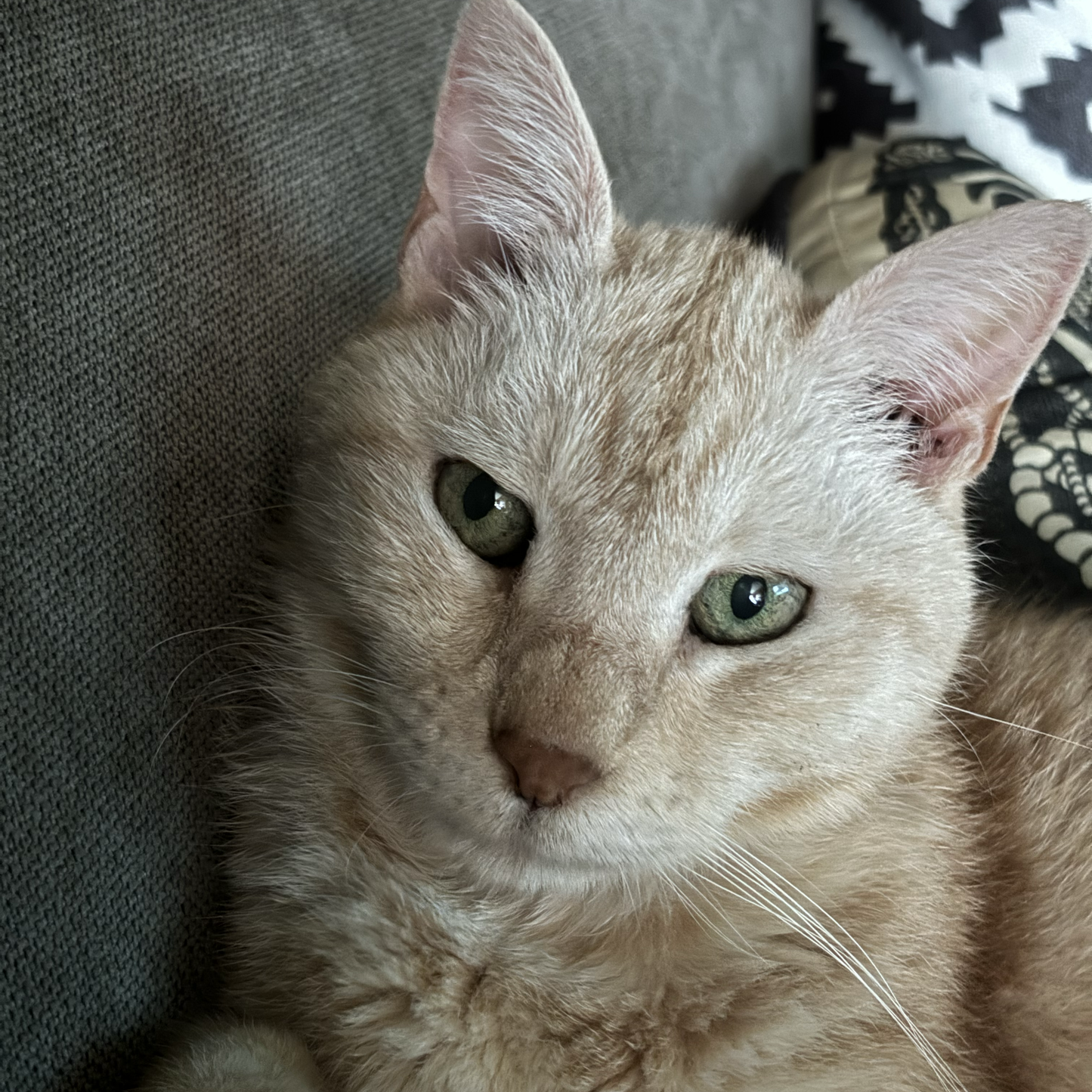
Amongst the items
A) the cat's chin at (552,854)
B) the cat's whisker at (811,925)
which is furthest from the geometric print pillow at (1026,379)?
the cat's chin at (552,854)

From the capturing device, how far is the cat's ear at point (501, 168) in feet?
3.51

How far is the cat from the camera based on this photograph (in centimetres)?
96

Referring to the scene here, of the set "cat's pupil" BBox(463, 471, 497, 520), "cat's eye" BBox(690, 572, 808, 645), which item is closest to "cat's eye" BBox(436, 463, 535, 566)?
"cat's pupil" BBox(463, 471, 497, 520)

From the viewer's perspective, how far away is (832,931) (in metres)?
1.05

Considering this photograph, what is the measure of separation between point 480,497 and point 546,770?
0.31 meters

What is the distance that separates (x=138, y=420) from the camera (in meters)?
1.02

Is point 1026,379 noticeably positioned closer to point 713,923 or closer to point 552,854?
point 713,923

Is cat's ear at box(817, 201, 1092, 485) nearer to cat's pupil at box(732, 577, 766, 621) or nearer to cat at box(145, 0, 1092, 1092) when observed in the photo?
cat at box(145, 0, 1092, 1092)

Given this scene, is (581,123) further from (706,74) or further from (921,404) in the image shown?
(706,74)

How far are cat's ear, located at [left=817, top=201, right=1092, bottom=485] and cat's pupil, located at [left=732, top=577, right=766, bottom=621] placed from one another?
0.25 meters

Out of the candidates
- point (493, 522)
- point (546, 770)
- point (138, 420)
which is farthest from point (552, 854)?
point (138, 420)

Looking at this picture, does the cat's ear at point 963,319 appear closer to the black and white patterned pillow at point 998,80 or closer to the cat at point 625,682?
the cat at point 625,682

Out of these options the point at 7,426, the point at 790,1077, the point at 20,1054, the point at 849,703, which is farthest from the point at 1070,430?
the point at 20,1054

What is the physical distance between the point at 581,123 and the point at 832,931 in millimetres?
921
